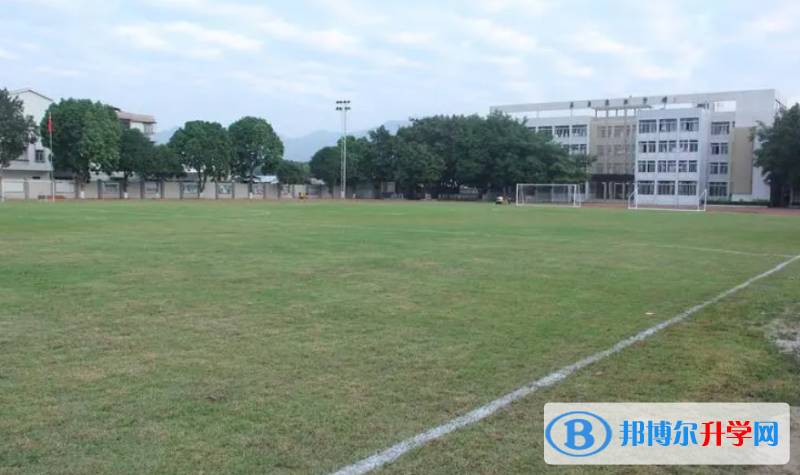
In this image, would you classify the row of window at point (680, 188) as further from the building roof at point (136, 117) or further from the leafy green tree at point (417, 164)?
the building roof at point (136, 117)

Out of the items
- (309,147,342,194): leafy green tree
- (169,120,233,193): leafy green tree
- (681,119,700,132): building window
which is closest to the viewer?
(169,120,233,193): leafy green tree

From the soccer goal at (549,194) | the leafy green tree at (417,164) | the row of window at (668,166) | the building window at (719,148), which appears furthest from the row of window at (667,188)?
the leafy green tree at (417,164)

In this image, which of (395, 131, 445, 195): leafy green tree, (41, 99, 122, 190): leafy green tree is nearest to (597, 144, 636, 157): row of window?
(395, 131, 445, 195): leafy green tree

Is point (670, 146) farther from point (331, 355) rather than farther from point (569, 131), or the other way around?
point (331, 355)

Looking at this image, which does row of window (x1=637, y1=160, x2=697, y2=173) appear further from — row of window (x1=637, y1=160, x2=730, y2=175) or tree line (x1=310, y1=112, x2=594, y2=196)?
tree line (x1=310, y1=112, x2=594, y2=196)

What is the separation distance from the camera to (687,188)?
76875mm

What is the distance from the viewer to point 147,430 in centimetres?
422

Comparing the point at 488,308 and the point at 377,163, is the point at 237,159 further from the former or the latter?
the point at 488,308

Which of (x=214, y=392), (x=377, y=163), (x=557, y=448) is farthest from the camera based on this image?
(x=377, y=163)

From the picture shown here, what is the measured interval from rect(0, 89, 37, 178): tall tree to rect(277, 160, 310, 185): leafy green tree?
28.7 m

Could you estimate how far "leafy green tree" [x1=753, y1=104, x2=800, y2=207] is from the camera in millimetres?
63438

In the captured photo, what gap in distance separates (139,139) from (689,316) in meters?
70.6

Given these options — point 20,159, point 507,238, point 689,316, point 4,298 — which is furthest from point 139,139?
point 689,316

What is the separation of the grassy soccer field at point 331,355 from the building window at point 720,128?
247ft
